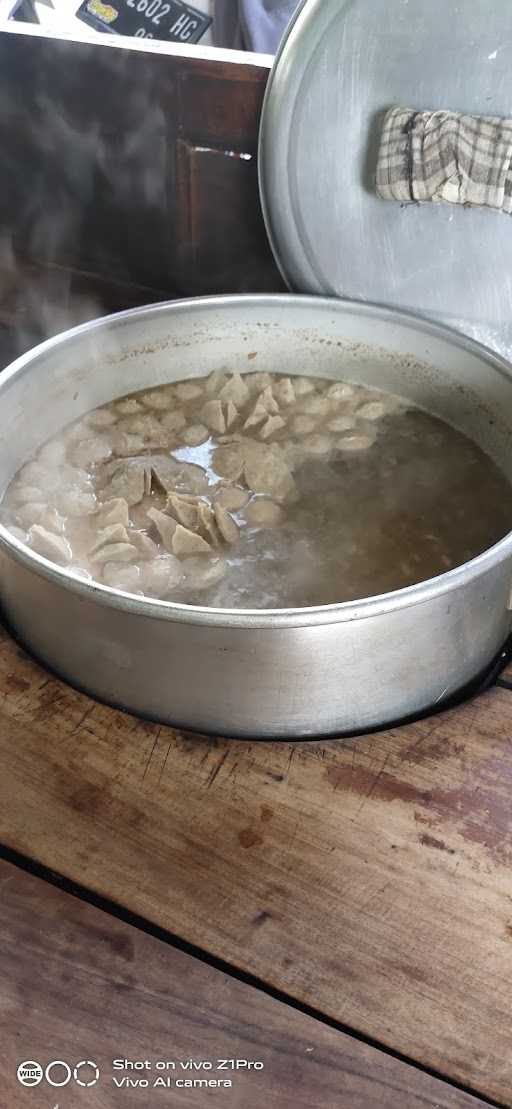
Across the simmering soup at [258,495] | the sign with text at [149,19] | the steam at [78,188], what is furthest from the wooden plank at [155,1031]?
the sign with text at [149,19]

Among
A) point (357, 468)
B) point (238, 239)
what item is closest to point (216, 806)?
point (357, 468)

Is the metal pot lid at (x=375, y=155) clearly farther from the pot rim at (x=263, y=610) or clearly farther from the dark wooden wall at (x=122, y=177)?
the pot rim at (x=263, y=610)

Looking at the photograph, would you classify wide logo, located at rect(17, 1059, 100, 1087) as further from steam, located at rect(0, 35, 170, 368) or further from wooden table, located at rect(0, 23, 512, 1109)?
steam, located at rect(0, 35, 170, 368)

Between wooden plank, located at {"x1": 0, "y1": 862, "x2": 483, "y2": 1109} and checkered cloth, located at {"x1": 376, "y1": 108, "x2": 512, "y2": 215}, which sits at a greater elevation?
checkered cloth, located at {"x1": 376, "y1": 108, "x2": 512, "y2": 215}

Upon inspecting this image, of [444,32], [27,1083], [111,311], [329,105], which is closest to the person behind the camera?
[27,1083]

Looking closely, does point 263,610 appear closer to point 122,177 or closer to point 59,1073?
point 59,1073

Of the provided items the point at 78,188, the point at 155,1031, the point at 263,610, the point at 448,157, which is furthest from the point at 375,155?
the point at 155,1031

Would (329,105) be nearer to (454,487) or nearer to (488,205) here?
(488,205)

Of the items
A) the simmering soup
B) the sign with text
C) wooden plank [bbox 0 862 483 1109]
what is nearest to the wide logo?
wooden plank [bbox 0 862 483 1109]
